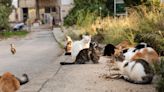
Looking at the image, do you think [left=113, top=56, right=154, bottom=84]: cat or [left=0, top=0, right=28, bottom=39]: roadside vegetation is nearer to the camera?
[left=113, top=56, right=154, bottom=84]: cat

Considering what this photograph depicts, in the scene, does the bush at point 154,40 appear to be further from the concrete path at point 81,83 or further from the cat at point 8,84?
the cat at point 8,84

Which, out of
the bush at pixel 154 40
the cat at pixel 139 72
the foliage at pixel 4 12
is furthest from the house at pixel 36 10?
the cat at pixel 139 72

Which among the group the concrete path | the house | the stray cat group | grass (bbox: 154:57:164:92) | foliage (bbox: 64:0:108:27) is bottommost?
the house

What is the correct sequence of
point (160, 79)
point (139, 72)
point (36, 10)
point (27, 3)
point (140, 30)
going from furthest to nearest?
1. point (27, 3)
2. point (36, 10)
3. point (140, 30)
4. point (139, 72)
5. point (160, 79)

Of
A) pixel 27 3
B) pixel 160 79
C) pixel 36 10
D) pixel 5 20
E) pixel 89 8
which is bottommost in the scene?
pixel 36 10

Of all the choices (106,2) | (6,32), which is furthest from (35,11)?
(106,2)

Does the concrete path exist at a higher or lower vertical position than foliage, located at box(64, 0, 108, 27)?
higher

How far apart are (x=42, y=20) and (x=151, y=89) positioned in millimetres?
66471

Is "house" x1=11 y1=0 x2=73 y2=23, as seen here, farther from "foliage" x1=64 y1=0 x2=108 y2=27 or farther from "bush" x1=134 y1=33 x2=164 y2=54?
"bush" x1=134 y1=33 x2=164 y2=54

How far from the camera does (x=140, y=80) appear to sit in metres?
9.57

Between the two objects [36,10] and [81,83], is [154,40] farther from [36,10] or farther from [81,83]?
[36,10]

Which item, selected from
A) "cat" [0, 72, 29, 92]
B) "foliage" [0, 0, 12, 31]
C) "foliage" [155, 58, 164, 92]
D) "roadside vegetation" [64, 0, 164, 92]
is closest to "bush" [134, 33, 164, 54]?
"roadside vegetation" [64, 0, 164, 92]

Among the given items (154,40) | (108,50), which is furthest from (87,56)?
(154,40)

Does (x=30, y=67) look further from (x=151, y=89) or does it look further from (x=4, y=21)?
(x=4, y=21)
